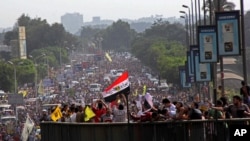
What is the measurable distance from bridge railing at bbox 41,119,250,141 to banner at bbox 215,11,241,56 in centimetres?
957

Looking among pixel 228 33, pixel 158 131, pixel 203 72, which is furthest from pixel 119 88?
pixel 203 72

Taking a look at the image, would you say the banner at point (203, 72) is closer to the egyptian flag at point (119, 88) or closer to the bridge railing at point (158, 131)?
the bridge railing at point (158, 131)

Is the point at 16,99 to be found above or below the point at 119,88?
above

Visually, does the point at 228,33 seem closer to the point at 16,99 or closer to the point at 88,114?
the point at 88,114

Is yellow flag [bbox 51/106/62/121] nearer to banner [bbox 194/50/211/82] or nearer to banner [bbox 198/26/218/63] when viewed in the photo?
banner [bbox 198/26/218/63]

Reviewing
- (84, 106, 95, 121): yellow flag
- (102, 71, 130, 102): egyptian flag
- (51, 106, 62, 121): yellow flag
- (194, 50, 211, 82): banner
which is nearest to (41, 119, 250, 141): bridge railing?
(84, 106, 95, 121): yellow flag

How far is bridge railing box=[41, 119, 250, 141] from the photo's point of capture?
20.9m

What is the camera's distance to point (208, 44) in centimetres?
3762

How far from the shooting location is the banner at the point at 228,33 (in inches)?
1302

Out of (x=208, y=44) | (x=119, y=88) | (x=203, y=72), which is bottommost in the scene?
(x=119, y=88)

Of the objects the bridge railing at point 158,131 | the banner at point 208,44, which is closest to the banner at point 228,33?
the banner at point 208,44

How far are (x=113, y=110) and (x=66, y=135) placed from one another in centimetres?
245

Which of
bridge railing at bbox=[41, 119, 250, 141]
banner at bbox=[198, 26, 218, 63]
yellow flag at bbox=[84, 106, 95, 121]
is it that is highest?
banner at bbox=[198, 26, 218, 63]

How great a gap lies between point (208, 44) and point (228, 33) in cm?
421
